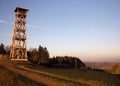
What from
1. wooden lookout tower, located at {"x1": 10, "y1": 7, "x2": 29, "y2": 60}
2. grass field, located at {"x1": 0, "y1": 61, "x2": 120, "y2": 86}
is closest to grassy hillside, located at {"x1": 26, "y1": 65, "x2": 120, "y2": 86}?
grass field, located at {"x1": 0, "y1": 61, "x2": 120, "y2": 86}

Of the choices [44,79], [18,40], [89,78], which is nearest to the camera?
[44,79]

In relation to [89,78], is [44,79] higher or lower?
higher

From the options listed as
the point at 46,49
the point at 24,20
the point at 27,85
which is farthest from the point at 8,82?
the point at 46,49

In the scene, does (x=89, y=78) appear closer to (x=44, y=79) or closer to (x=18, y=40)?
(x=44, y=79)

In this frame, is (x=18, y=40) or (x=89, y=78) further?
(x=18, y=40)

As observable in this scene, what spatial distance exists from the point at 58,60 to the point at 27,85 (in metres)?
59.1

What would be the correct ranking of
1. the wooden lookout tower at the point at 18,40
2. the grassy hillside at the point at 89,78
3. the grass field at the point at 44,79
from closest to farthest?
the grass field at the point at 44,79
the grassy hillside at the point at 89,78
the wooden lookout tower at the point at 18,40

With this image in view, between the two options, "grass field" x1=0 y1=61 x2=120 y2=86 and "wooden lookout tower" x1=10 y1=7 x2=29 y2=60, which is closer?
"grass field" x1=0 y1=61 x2=120 y2=86

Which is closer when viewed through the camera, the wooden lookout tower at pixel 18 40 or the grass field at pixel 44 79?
the grass field at pixel 44 79

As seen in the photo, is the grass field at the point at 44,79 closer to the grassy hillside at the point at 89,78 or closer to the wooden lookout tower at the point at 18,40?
the grassy hillside at the point at 89,78

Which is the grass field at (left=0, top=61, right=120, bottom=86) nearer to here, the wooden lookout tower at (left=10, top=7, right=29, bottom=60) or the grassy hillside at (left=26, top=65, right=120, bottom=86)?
the grassy hillside at (left=26, top=65, right=120, bottom=86)

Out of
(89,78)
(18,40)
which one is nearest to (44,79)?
(89,78)

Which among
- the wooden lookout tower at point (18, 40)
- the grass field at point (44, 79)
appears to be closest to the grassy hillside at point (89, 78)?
the grass field at point (44, 79)

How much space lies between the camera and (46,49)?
77562 millimetres
